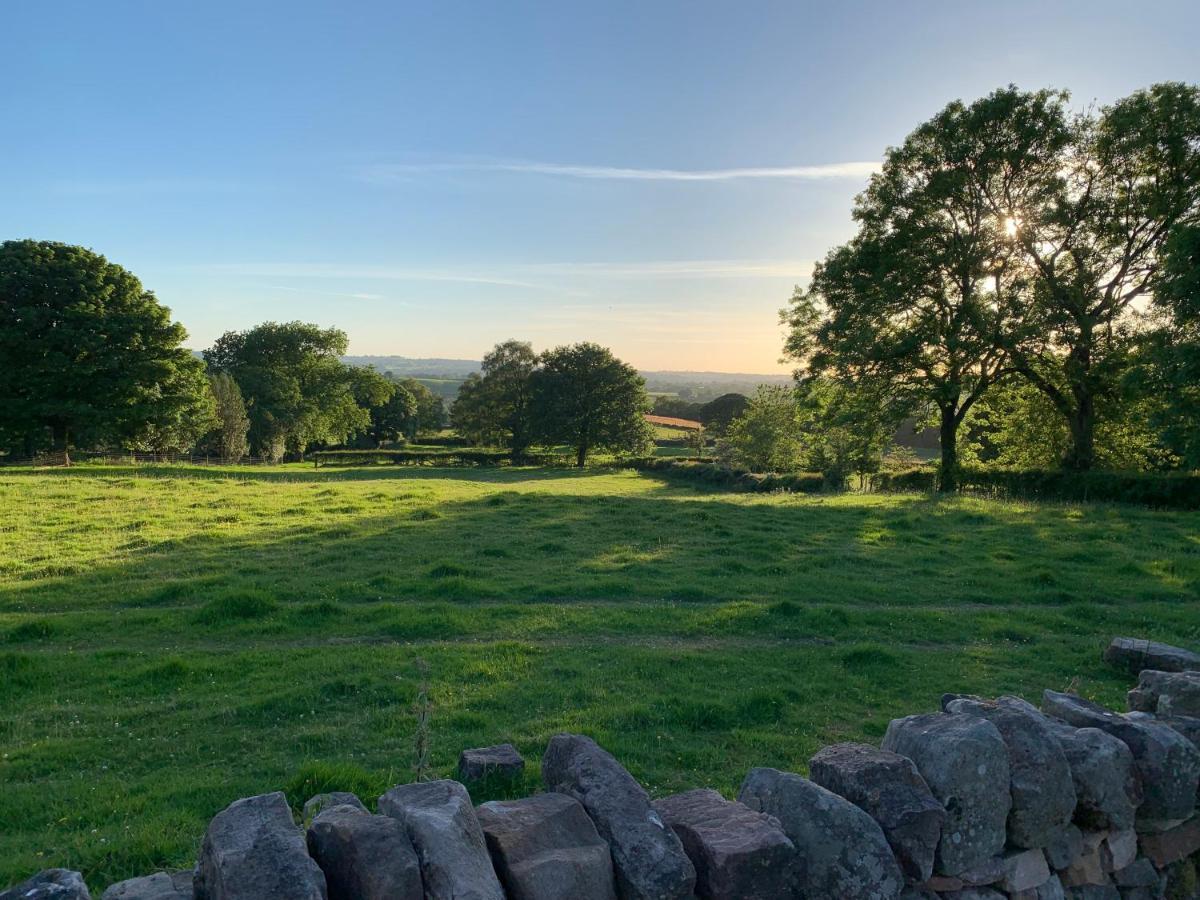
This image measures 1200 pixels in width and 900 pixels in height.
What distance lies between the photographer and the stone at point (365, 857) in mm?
2963

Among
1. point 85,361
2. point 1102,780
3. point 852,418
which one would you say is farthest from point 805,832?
point 85,361

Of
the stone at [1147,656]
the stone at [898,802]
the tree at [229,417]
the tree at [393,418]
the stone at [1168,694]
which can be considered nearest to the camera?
the stone at [898,802]

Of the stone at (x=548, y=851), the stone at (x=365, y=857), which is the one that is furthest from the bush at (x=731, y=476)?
the stone at (x=365, y=857)

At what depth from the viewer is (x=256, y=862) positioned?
290 cm

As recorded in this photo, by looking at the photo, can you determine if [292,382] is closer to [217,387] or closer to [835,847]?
[217,387]

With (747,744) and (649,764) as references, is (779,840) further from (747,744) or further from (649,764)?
(747,744)

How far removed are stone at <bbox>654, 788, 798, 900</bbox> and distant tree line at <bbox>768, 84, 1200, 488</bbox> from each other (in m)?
28.8

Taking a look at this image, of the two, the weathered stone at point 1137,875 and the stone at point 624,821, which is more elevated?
the stone at point 624,821

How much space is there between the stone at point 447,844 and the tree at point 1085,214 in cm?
3200

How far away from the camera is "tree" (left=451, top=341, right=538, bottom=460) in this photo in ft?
231

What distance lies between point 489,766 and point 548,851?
261cm

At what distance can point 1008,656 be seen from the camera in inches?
389

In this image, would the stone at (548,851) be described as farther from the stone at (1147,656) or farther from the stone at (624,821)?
the stone at (1147,656)

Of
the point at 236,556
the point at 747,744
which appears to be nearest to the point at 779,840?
the point at 747,744
